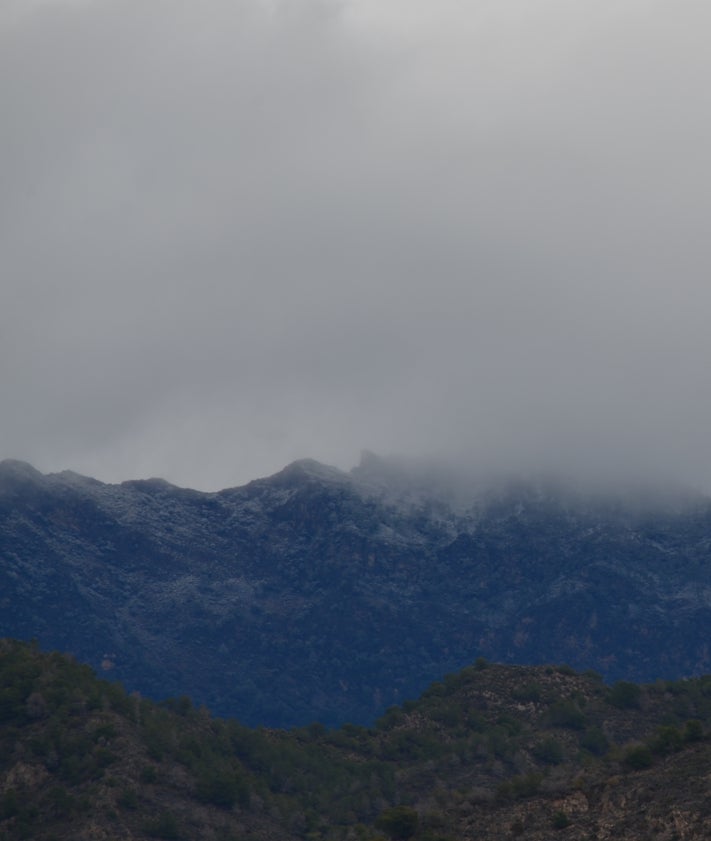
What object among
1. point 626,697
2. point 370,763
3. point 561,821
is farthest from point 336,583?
point 561,821

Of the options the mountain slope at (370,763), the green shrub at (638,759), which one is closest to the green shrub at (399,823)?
the mountain slope at (370,763)

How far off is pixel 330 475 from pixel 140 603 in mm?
25404

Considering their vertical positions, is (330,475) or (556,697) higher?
(330,475)

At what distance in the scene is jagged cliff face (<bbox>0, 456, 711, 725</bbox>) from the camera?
142m

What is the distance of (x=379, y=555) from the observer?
505ft

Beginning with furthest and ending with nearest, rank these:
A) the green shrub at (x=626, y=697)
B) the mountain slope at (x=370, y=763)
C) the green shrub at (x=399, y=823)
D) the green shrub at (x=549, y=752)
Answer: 1. the green shrub at (x=626, y=697)
2. the green shrub at (x=549, y=752)
3. the green shrub at (x=399, y=823)
4. the mountain slope at (x=370, y=763)

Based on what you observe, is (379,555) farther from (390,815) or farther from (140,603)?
(390,815)

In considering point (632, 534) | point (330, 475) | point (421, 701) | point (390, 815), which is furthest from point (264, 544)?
point (390, 815)

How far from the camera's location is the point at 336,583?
151625 mm

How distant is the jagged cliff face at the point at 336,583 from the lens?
142250mm

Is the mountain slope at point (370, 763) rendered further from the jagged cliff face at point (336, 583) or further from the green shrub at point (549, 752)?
the jagged cliff face at point (336, 583)

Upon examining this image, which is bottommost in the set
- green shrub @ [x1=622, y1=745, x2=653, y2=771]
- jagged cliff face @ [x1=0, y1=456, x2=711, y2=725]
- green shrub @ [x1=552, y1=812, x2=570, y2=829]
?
green shrub @ [x1=552, y1=812, x2=570, y2=829]

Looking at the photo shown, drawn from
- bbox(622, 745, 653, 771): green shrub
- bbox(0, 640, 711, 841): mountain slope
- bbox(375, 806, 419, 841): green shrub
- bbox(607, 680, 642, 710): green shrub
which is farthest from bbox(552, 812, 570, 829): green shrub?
bbox(607, 680, 642, 710): green shrub

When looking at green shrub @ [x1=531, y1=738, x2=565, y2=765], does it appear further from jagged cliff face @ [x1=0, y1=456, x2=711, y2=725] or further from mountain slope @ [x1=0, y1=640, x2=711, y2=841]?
jagged cliff face @ [x1=0, y1=456, x2=711, y2=725]
